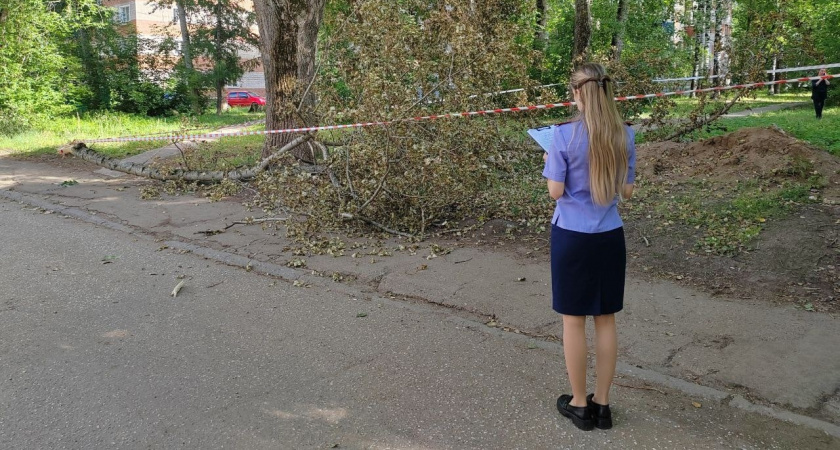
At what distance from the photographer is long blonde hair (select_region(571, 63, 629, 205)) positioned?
3375 millimetres

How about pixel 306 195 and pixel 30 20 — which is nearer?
pixel 306 195

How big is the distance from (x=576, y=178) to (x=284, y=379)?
7.46ft

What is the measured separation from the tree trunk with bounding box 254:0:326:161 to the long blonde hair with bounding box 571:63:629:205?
7754 mm

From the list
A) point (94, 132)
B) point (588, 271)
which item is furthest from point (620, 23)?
point (588, 271)

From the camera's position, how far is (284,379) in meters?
4.37

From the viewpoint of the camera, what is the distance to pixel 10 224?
30.6 ft

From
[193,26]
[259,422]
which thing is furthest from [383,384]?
[193,26]

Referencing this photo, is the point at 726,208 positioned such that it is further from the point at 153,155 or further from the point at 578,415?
the point at 153,155

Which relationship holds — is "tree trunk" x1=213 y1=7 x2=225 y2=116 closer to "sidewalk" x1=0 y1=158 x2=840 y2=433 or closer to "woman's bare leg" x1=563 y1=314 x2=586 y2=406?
"sidewalk" x1=0 y1=158 x2=840 y2=433

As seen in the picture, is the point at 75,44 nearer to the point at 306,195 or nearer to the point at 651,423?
the point at 306,195

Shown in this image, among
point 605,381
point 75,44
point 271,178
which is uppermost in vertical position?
point 75,44

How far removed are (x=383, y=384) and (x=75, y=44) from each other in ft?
81.6

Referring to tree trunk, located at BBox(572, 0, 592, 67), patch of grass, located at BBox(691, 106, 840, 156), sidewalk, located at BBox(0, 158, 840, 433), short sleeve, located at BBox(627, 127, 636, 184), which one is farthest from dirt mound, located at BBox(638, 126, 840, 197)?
tree trunk, located at BBox(572, 0, 592, 67)

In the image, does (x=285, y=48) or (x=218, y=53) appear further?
(x=218, y=53)
